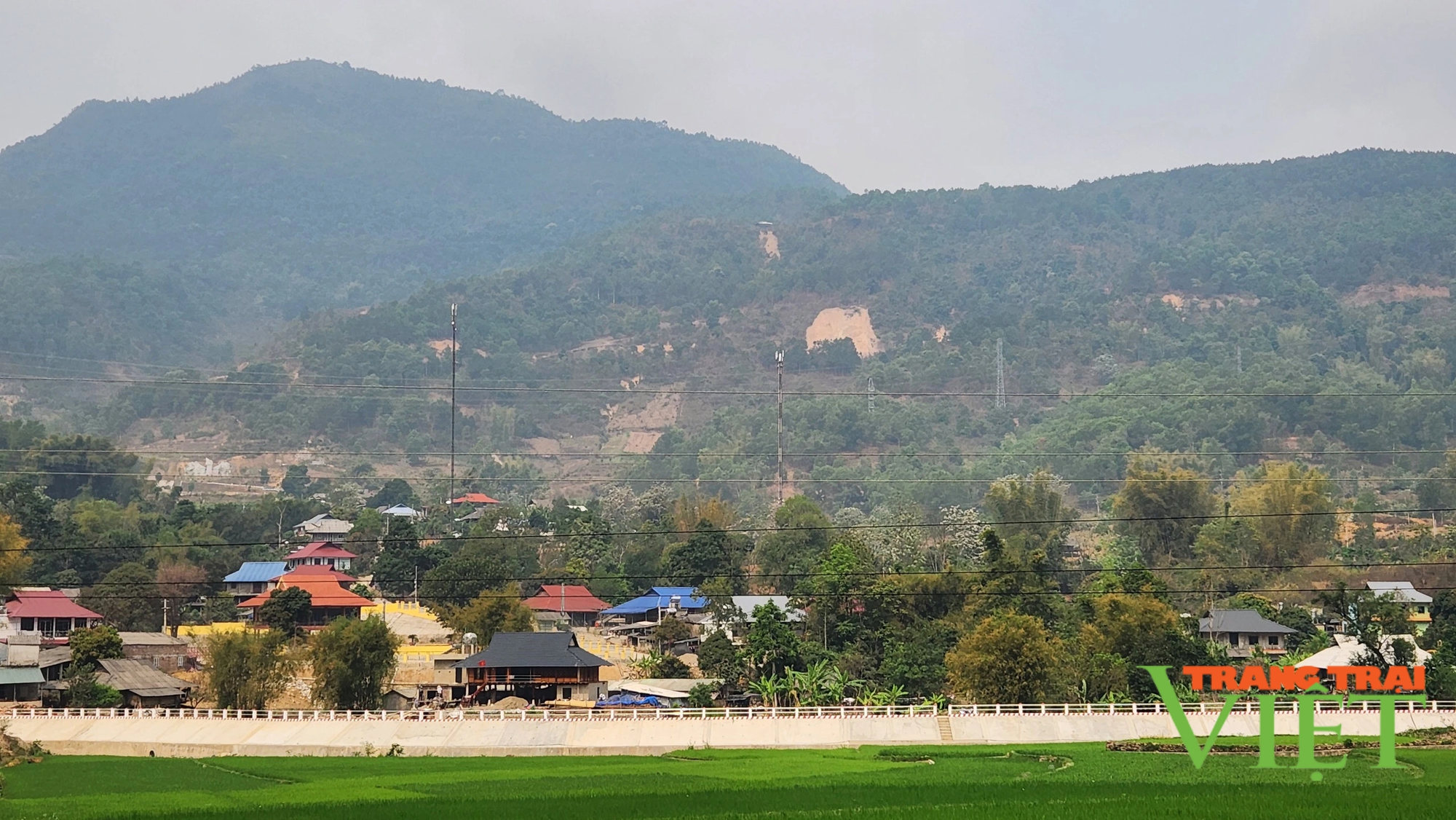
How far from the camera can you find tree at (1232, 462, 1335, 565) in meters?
138

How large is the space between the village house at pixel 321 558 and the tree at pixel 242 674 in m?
47.5

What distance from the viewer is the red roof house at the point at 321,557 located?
131 metres

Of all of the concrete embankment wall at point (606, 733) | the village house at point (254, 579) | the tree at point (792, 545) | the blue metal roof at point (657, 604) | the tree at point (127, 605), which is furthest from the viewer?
the tree at point (792, 545)

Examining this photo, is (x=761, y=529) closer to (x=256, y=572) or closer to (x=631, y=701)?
(x=256, y=572)

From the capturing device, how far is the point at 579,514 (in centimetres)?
15262

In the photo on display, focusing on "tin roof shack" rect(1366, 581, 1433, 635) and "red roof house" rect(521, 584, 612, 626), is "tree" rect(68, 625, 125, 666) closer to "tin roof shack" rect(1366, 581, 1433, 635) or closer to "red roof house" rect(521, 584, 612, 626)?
"red roof house" rect(521, 584, 612, 626)

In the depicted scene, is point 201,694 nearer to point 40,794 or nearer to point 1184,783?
point 40,794

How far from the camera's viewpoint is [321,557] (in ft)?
432

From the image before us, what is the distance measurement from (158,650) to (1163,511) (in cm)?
8932

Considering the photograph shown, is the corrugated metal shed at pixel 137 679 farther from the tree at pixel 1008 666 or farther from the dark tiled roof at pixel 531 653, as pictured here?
the tree at pixel 1008 666

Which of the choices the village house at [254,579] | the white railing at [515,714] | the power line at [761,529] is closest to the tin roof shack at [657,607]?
the power line at [761,529]

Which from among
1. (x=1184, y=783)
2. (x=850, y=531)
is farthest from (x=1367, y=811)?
(x=850, y=531)

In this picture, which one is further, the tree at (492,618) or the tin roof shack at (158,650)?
the tree at (492,618)

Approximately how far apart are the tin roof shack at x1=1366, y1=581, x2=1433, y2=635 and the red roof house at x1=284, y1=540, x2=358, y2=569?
78.4 m
